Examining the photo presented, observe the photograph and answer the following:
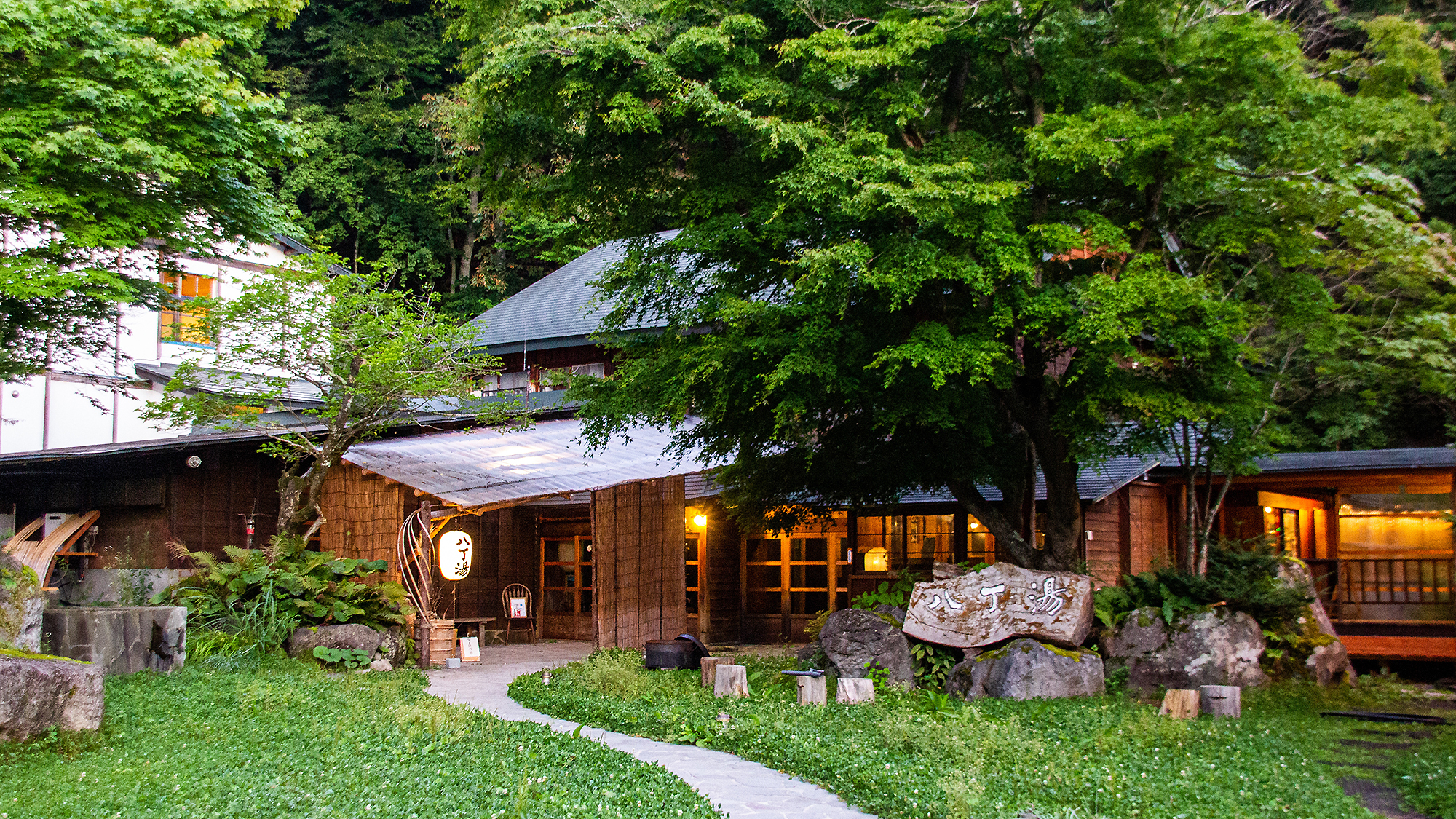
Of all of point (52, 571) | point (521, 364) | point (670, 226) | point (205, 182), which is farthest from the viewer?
point (521, 364)

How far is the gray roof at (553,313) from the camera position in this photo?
24.1 m

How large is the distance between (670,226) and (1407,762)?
10421 mm

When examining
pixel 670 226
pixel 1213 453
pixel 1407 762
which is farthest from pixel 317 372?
pixel 1407 762

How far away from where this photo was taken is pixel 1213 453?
1404 centimetres

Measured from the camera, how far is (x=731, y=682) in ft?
38.7

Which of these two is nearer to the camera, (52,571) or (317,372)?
(317,372)

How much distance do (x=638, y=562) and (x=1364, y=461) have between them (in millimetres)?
11093

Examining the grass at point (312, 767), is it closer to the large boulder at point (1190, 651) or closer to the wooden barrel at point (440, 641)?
the wooden barrel at point (440, 641)

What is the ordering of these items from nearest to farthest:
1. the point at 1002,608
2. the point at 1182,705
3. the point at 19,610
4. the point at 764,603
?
the point at 19,610
the point at 1182,705
the point at 1002,608
the point at 764,603

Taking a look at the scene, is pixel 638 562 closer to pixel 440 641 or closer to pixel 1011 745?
pixel 440 641

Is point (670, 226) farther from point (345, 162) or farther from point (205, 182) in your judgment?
point (345, 162)

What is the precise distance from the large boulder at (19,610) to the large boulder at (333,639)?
158 inches

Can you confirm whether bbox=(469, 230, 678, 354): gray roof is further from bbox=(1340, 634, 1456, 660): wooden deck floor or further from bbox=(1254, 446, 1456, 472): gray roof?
bbox=(1340, 634, 1456, 660): wooden deck floor

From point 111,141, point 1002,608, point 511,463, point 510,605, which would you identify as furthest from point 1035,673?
point 111,141
